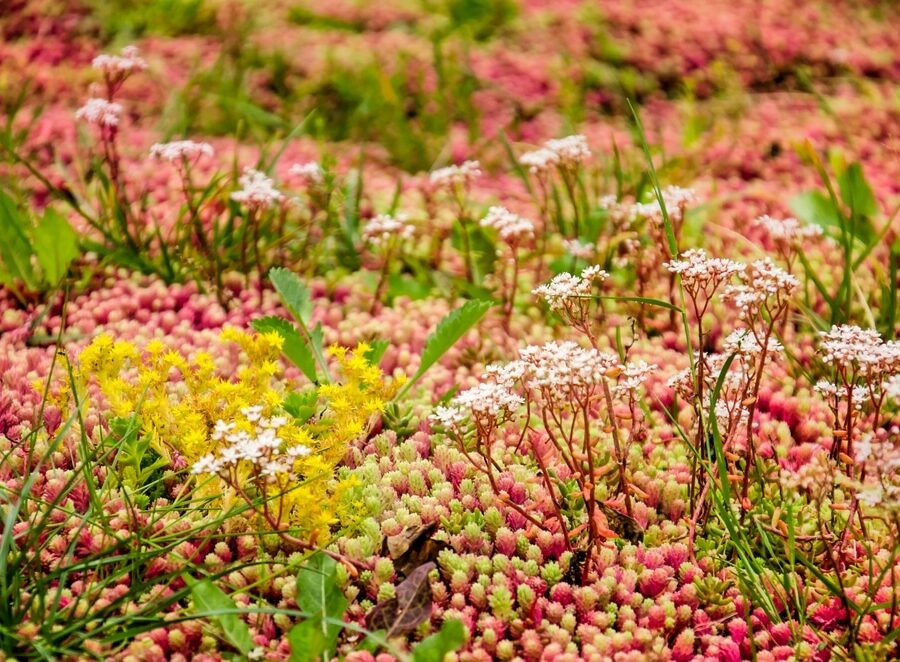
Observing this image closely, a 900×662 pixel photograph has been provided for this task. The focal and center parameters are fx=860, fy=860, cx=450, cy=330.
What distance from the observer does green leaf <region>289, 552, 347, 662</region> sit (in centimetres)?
203

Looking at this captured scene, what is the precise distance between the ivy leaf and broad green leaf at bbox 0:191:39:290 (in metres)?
2.26

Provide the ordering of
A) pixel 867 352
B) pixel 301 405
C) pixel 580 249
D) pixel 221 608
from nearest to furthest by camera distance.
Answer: pixel 221 608 → pixel 867 352 → pixel 301 405 → pixel 580 249

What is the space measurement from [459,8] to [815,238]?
380 cm

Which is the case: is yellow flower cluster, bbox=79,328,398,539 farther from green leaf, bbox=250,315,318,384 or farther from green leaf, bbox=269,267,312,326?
green leaf, bbox=269,267,312,326

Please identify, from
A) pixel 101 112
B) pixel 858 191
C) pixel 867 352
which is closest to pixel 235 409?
pixel 101 112

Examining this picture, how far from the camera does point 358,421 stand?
105 inches

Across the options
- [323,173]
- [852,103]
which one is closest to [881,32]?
[852,103]

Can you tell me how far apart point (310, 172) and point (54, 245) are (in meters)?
1.10

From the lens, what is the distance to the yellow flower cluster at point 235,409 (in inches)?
96.0

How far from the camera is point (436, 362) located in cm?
343

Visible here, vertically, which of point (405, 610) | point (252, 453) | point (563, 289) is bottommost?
point (405, 610)

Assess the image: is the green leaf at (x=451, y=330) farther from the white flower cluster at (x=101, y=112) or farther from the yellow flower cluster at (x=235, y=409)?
the white flower cluster at (x=101, y=112)

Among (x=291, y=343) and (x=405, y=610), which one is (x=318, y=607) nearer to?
(x=405, y=610)

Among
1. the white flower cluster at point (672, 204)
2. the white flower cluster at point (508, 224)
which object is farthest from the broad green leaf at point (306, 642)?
the white flower cluster at point (672, 204)
